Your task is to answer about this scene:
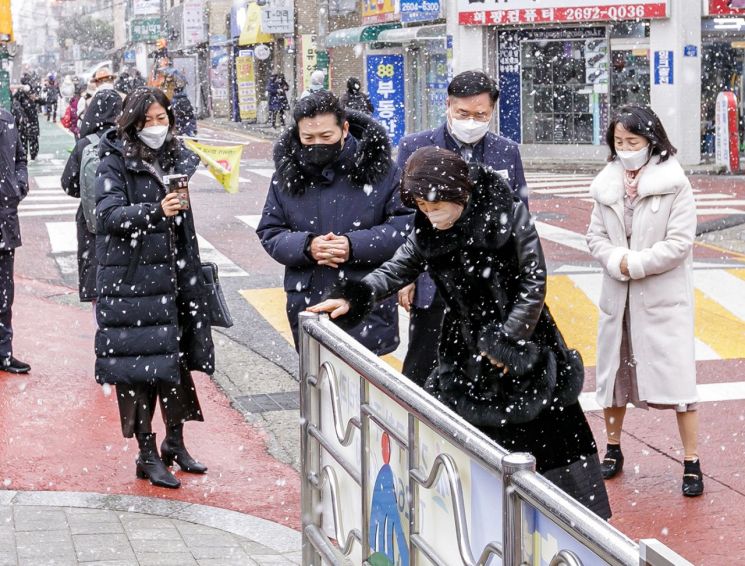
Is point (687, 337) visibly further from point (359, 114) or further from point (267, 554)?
point (267, 554)

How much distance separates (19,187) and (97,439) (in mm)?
2212

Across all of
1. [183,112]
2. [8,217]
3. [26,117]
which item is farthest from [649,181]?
[26,117]

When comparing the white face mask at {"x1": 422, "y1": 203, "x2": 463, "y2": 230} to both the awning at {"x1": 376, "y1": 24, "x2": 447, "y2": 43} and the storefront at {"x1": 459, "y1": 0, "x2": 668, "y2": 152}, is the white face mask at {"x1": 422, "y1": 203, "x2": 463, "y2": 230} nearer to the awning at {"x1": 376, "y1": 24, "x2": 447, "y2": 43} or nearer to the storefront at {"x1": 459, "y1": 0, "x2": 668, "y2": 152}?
the storefront at {"x1": 459, "y1": 0, "x2": 668, "y2": 152}

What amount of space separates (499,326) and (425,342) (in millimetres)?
1479

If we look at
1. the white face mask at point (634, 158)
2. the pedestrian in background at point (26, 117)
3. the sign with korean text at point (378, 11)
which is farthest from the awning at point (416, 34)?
the white face mask at point (634, 158)

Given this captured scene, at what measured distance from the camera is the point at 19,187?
8320 mm

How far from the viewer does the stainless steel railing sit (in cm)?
219

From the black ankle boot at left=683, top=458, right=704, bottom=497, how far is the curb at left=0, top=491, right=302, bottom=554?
1.90m

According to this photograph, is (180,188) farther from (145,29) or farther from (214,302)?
(145,29)

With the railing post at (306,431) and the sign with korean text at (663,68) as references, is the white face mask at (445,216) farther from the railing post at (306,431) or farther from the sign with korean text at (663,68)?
the sign with korean text at (663,68)

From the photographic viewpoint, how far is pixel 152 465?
20.0 feet

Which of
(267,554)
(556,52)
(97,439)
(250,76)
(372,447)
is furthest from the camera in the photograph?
(250,76)

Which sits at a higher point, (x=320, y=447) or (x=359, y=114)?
(x=359, y=114)

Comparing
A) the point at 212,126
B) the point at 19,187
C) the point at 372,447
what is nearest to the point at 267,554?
the point at 372,447
